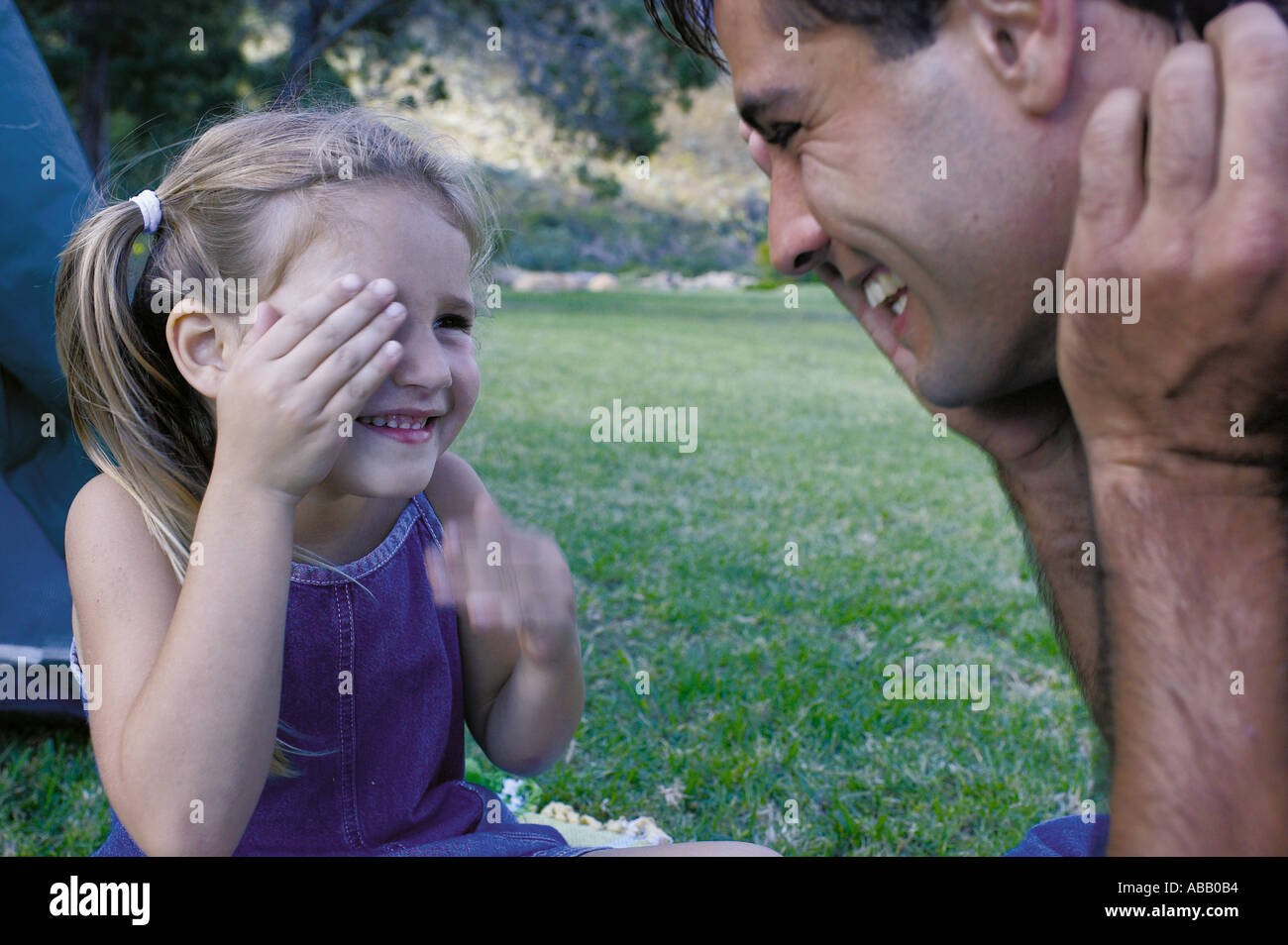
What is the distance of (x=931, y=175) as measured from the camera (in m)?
1.70

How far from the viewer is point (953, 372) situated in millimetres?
1888

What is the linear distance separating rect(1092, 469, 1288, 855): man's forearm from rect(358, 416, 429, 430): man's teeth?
117cm

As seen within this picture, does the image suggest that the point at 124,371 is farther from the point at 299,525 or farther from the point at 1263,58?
the point at 1263,58

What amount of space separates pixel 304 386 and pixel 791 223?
0.89 meters

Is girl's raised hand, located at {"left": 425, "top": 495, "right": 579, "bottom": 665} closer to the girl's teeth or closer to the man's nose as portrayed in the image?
the girl's teeth

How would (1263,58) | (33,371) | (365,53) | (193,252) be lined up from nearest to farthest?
(1263,58), (193,252), (33,371), (365,53)

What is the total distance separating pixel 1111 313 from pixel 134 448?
165 centimetres

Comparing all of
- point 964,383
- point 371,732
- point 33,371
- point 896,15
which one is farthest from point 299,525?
point 33,371

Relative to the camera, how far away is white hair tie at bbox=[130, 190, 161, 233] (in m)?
2.11

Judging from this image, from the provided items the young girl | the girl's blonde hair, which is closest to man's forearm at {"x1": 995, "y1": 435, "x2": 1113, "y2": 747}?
the young girl

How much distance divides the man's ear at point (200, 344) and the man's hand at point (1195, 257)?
4.60ft

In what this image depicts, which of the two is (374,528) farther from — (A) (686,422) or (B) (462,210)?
(A) (686,422)
